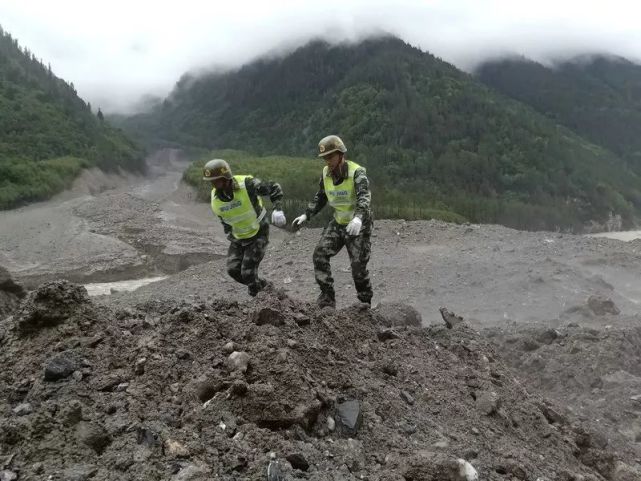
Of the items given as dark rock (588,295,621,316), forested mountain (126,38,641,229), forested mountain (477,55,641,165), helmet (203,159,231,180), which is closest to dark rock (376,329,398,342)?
helmet (203,159,231,180)

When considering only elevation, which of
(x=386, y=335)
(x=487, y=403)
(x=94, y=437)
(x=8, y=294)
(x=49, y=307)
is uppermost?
(x=49, y=307)

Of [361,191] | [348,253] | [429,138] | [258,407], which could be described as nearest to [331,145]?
[361,191]

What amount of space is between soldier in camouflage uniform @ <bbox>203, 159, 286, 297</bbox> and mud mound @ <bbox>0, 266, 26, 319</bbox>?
2.92m

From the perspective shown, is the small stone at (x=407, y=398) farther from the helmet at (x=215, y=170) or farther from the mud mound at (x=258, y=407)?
the helmet at (x=215, y=170)

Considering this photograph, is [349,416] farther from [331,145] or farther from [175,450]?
[331,145]

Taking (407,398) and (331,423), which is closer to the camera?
(331,423)

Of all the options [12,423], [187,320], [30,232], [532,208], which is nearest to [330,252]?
[187,320]

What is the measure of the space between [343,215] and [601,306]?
497 centimetres

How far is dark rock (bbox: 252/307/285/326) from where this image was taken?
4.41 meters

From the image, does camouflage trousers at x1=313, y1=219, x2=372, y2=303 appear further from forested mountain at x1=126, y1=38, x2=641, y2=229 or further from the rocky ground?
forested mountain at x1=126, y1=38, x2=641, y2=229

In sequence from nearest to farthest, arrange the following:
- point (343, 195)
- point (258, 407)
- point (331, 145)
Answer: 1. point (258, 407)
2. point (331, 145)
3. point (343, 195)

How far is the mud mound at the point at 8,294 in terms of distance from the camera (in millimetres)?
7845

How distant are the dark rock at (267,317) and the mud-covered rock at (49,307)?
3.78 feet

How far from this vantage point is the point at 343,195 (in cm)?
659
